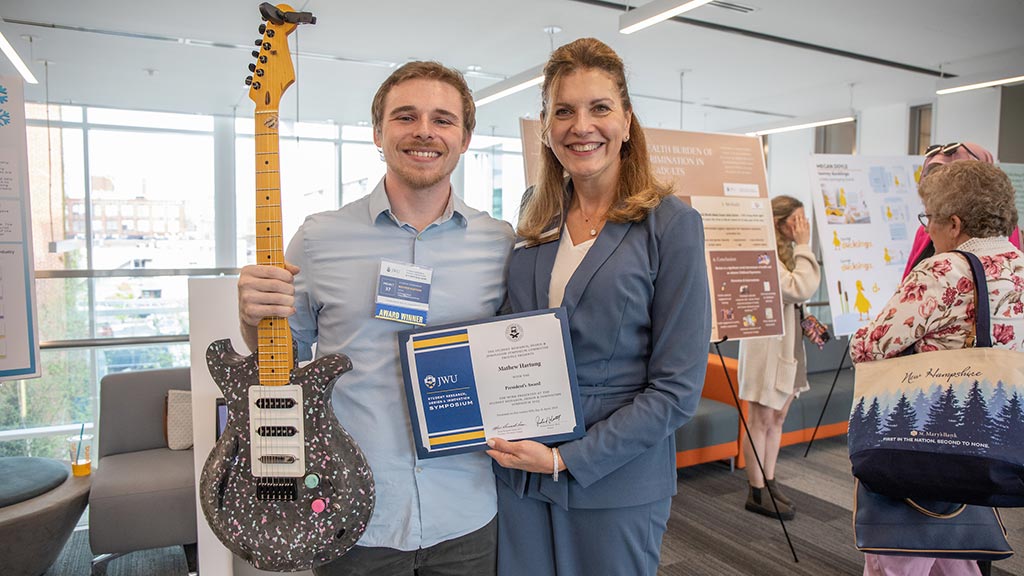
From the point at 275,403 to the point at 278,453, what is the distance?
0.31ft

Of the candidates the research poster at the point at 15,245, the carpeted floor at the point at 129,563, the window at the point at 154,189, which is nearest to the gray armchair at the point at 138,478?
the carpeted floor at the point at 129,563

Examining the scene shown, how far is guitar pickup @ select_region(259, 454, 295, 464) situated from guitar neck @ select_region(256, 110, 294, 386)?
135 millimetres

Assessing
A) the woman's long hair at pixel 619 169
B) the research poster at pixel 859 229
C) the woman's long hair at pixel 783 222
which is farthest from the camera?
the research poster at pixel 859 229

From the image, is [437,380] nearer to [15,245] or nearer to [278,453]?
[278,453]

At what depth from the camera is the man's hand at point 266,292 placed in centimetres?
126

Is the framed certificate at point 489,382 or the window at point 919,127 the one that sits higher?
the window at point 919,127

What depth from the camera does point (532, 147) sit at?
3273 millimetres

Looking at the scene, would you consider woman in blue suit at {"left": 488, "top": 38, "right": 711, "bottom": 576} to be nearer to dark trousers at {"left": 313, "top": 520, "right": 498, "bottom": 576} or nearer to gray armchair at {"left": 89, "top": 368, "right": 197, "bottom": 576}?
dark trousers at {"left": 313, "top": 520, "right": 498, "bottom": 576}

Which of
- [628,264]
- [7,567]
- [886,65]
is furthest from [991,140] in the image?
[7,567]

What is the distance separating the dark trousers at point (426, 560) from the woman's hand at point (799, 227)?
287 centimetres

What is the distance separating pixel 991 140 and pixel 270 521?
9445mm

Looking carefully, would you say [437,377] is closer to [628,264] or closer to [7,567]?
[628,264]

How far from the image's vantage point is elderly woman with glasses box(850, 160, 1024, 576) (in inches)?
70.2
